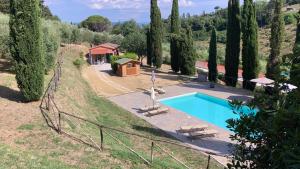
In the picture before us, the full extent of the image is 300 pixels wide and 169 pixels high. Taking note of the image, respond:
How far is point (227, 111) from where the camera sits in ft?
85.0

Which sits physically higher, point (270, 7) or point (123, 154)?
point (270, 7)

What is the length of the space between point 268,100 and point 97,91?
26178 mm

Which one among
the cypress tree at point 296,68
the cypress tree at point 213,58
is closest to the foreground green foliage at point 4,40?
the cypress tree at point 213,58

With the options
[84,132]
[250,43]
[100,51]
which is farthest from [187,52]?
[84,132]

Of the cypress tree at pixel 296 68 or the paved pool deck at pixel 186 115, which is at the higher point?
the cypress tree at pixel 296 68

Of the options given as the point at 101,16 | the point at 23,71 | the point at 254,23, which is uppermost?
the point at 101,16

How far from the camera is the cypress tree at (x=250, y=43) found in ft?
97.5

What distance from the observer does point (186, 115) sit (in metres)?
22.8

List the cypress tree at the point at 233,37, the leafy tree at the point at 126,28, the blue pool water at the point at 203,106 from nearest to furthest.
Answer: the blue pool water at the point at 203,106
the cypress tree at the point at 233,37
the leafy tree at the point at 126,28

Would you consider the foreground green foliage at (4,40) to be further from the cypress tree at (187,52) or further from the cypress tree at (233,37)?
the cypress tree at (233,37)

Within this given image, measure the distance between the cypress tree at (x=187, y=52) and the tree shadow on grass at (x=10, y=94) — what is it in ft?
70.6

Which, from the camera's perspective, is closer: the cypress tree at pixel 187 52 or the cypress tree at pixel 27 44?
the cypress tree at pixel 27 44

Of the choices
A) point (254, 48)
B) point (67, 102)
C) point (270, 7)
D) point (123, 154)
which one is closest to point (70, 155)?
point (123, 154)

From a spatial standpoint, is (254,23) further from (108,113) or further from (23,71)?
(23,71)
